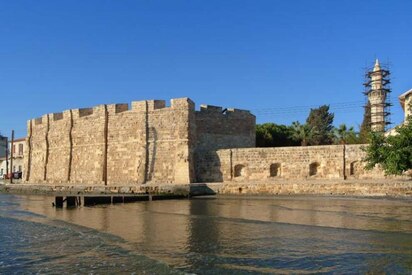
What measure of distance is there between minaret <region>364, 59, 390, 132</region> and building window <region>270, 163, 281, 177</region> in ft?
71.6

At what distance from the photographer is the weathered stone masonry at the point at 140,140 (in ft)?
87.7

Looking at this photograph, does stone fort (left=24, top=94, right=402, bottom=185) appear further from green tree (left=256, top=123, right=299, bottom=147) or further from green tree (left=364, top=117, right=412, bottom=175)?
green tree (left=256, top=123, right=299, bottom=147)

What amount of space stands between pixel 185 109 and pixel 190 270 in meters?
19.8

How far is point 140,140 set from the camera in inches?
1093

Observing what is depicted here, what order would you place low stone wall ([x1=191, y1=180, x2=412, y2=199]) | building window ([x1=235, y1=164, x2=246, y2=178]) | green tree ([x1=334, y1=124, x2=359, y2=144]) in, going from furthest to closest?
green tree ([x1=334, y1=124, x2=359, y2=144]), building window ([x1=235, y1=164, x2=246, y2=178]), low stone wall ([x1=191, y1=180, x2=412, y2=199])

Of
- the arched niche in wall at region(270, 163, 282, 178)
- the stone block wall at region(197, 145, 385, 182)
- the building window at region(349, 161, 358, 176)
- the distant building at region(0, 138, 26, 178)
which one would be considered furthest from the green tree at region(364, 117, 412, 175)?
the distant building at region(0, 138, 26, 178)

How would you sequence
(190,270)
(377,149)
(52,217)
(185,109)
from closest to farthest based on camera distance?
(190,270) → (52,217) → (377,149) → (185,109)

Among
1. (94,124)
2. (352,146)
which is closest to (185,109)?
(94,124)

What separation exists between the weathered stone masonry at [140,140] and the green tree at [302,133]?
338 inches

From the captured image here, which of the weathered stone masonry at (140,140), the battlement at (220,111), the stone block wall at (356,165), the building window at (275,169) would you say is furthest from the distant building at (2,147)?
the stone block wall at (356,165)

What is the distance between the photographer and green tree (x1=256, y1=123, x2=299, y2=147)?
3897cm

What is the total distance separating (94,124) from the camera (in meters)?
30.4

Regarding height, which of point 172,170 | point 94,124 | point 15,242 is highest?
point 94,124

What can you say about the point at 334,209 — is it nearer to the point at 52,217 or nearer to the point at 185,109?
the point at 52,217
